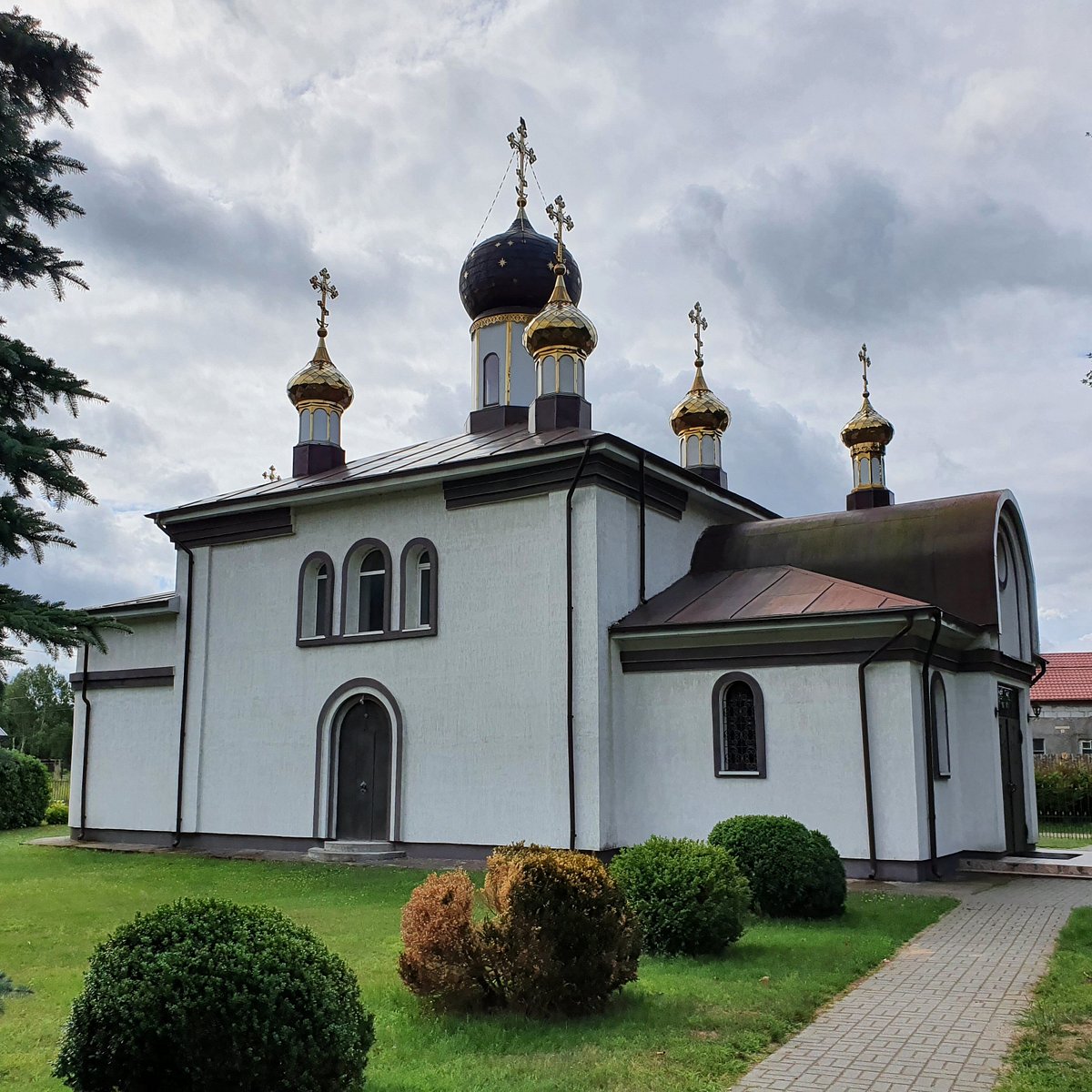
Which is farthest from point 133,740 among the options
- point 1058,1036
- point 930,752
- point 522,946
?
point 1058,1036

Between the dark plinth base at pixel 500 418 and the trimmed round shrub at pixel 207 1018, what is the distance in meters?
15.2

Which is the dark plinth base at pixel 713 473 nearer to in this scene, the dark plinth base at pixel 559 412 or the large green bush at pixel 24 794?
the dark plinth base at pixel 559 412

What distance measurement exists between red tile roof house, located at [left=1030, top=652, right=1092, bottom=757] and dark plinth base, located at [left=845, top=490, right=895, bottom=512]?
40.8ft

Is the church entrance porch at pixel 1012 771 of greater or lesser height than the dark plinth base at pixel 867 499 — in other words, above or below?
Answer: below

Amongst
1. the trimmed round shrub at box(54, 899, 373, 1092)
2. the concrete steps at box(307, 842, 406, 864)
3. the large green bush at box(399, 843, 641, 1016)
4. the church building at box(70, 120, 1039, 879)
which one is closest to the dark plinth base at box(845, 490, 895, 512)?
the church building at box(70, 120, 1039, 879)

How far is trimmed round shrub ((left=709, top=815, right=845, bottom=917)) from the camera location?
33.2ft

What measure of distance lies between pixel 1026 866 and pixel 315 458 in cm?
1322

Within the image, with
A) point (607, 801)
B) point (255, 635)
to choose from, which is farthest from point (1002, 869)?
point (255, 635)

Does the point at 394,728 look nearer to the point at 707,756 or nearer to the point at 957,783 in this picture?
the point at 707,756

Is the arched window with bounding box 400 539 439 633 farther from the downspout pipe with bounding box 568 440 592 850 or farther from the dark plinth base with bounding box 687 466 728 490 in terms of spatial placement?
the dark plinth base with bounding box 687 466 728 490

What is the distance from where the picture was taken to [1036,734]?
33.4 meters

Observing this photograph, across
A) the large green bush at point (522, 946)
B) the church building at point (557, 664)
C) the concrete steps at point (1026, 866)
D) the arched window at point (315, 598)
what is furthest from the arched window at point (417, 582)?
the large green bush at point (522, 946)

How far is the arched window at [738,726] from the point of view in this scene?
1413 centimetres

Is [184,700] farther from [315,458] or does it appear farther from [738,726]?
[738,726]
